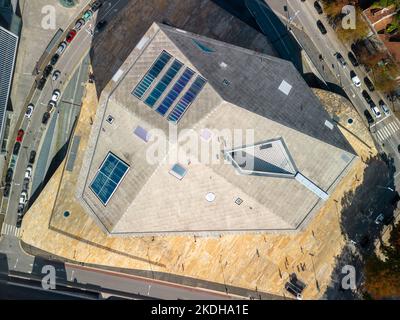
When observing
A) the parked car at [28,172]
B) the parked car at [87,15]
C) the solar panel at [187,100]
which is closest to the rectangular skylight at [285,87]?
the solar panel at [187,100]

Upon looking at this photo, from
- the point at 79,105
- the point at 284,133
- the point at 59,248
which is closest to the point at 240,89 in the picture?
the point at 284,133

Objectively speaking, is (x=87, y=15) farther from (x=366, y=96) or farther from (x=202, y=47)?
(x=366, y=96)

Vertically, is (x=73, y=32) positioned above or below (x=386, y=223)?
below

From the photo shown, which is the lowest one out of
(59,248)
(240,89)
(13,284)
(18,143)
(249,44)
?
(13,284)

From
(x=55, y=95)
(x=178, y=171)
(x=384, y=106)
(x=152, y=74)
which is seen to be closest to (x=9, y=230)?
(x=55, y=95)

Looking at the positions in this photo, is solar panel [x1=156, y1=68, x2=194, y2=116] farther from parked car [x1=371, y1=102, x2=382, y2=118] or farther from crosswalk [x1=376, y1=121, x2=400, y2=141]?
crosswalk [x1=376, y1=121, x2=400, y2=141]

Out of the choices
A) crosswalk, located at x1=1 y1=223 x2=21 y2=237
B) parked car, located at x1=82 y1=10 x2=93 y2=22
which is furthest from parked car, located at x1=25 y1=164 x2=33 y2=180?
parked car, located at x1=82 y1=10 x2=93 y2=22

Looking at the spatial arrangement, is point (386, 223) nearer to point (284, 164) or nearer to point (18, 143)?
point (284, 164)
